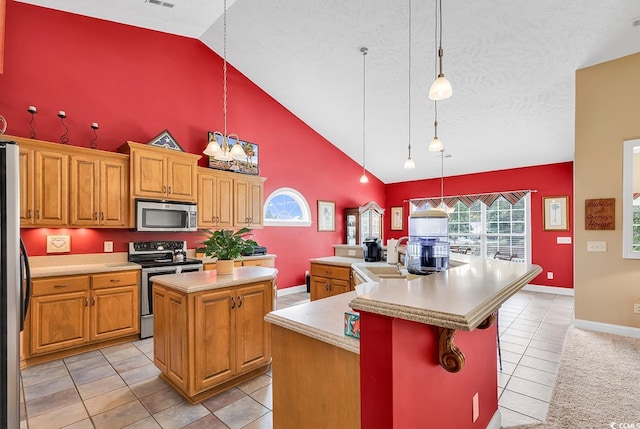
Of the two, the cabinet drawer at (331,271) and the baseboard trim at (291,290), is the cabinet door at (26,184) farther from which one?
the baseboard trim at (291,290)

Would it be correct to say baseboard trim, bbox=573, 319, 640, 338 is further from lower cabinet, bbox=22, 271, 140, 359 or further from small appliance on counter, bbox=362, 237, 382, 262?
lower cabinet, bbox=22, 271, 140, 359

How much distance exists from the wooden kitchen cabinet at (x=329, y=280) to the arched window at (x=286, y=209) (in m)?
1.93

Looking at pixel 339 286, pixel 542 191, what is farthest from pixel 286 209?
pixel 542 191

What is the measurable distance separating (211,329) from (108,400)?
94cm

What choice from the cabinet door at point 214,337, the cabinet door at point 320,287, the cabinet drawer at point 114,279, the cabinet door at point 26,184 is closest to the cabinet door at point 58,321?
the cabinet drawer at point 114,279

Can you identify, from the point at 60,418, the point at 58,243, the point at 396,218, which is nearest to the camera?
the point at 60,418

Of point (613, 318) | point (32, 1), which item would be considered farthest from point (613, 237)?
point (32, 1)

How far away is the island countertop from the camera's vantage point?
2166 mm

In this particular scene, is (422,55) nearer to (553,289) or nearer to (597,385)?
(597,385)

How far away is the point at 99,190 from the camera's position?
11.1 ft

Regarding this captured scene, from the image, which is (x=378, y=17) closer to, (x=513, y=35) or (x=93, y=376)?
(x=513, y=35)

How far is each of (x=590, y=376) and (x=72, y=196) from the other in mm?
5336

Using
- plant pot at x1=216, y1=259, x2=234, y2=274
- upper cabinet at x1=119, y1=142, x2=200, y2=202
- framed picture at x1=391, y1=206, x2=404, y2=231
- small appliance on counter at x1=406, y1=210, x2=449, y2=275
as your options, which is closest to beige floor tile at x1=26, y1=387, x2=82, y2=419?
plant pot at x1=216, y1=259, x2=234, y2=274

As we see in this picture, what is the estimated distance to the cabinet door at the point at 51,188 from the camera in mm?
2986
